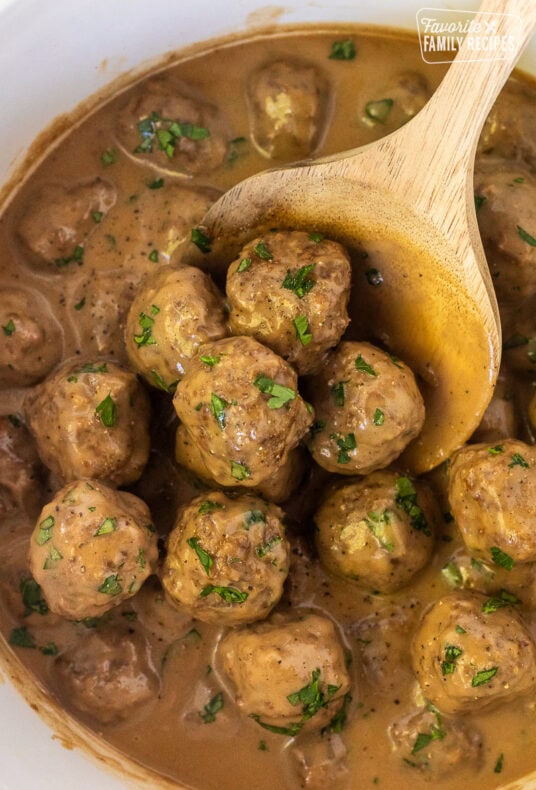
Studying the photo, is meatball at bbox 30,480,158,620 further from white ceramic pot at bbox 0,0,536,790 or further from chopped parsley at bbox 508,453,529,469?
chopped parsley at bbox 508,453,529,469

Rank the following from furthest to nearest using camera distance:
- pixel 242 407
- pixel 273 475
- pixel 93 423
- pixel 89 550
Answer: pixel 273 475 → pixel 93 423 → pixel 89 550 → pixel 242 407

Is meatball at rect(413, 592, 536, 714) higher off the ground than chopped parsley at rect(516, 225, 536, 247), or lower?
lower

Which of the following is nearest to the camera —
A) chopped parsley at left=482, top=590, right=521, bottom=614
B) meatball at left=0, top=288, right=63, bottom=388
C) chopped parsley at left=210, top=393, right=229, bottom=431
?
chopped parsley at left=210, top=393, right=229, bottom=431

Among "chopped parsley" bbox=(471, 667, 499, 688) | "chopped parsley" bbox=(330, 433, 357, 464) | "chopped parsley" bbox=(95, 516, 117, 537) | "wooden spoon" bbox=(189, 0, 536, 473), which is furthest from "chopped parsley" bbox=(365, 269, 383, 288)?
"chopped parsley" bbox=(471, 667, 499, 688)

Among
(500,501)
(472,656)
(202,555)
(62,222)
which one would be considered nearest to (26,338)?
(62,222)

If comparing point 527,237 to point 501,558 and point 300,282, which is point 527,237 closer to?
point 300,282

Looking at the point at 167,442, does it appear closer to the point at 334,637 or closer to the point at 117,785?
the point at 334,637
